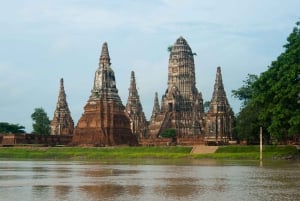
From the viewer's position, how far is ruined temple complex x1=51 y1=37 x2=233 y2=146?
7175 centimetres

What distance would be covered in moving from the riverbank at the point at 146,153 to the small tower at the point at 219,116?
87.5 feet

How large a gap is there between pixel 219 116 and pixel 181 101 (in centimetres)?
2254

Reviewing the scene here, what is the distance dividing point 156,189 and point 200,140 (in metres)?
67.8

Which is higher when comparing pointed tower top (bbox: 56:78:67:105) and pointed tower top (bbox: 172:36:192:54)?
pointed tower top (bbox: 172:36:192:54)

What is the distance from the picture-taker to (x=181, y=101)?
106312 millimetres

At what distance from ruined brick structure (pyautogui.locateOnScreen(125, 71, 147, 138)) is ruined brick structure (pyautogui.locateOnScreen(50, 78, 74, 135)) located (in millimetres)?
12727

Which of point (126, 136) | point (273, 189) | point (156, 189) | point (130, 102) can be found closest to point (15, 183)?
point (156, 189)

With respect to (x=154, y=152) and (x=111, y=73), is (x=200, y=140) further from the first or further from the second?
(x=154, y=152)

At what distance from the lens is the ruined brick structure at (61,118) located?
319ft

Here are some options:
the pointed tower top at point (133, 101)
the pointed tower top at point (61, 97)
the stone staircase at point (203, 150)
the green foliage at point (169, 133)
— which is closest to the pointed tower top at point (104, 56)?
the stone staircase at point (203, 150)

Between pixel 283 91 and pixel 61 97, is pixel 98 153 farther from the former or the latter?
pixel 61 97

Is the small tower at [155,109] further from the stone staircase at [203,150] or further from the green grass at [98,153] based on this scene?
the stone staircase at [203,150]

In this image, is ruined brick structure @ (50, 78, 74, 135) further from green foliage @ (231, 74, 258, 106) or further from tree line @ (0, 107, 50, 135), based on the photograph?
green foliage @ (231, 74, 258, 106)

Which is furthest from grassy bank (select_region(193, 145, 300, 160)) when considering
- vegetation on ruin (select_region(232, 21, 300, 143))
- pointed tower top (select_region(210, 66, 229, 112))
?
pointed tower top (select_region(210, 66, 229, 112))
